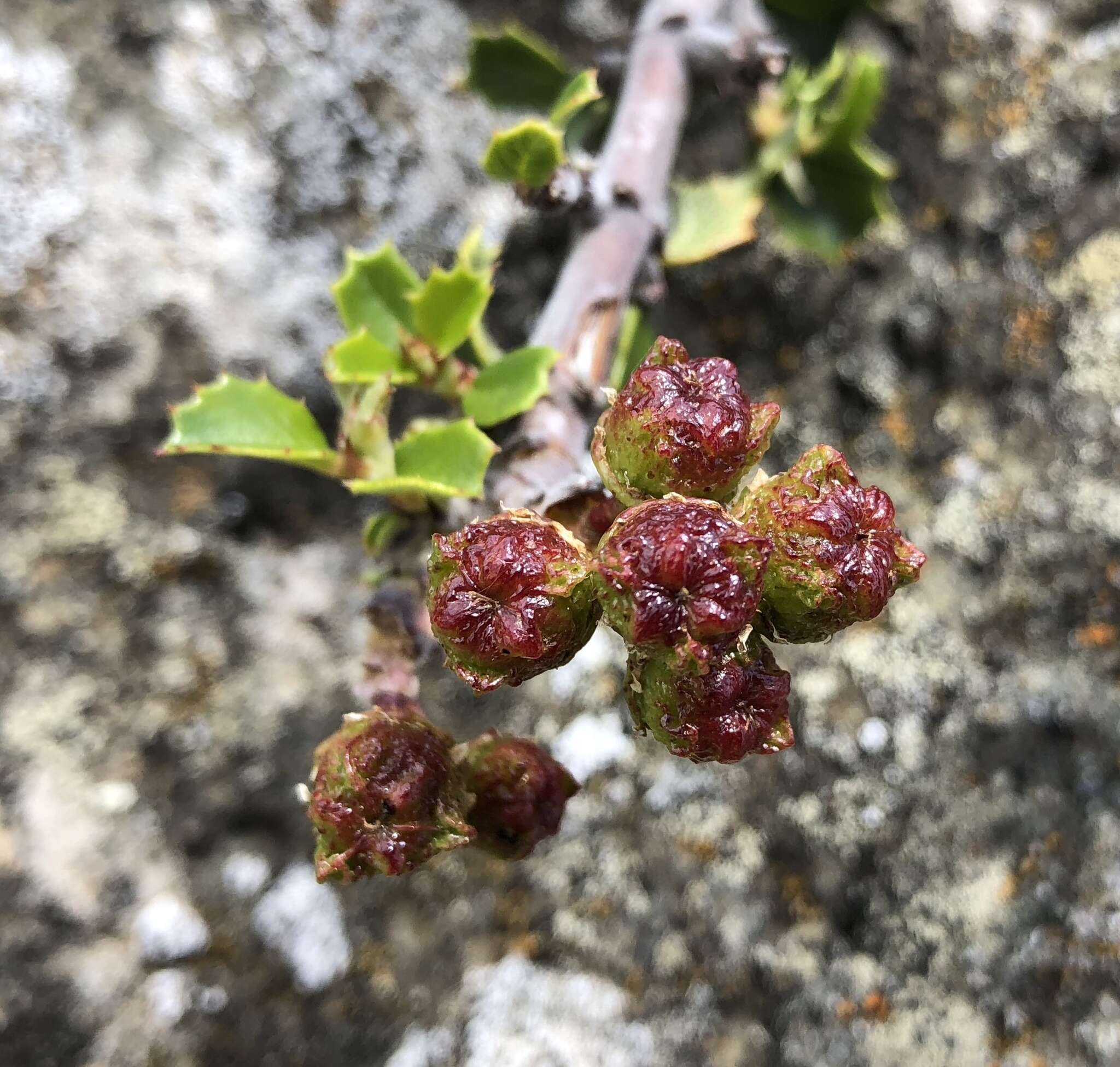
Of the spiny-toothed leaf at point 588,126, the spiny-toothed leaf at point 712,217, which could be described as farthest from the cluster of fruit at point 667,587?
the spiny-toothed leaf at point 588,126

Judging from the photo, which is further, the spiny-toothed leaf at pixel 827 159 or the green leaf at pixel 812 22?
the green leaf at pixel 812 22

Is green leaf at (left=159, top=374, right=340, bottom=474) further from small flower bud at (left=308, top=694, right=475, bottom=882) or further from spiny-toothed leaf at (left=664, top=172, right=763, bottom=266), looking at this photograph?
spiny-toothed leaf at (left=664, top=172, right=763, bottom=266)

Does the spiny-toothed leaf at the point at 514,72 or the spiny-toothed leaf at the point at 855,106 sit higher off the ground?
the spiny-toothed leaf at the point at 855,106

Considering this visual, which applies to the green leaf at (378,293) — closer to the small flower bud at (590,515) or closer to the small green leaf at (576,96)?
the small green leaf at (576,96)

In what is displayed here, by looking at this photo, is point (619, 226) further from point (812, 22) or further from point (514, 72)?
point (812, 22)

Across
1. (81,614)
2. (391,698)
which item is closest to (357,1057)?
(391,698)

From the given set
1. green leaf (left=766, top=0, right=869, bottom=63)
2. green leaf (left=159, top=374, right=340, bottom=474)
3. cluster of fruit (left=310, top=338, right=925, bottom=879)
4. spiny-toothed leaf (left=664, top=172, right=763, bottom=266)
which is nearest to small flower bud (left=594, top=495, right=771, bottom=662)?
cluster of fruit (left=310, top=338, right=925, bottom=879)

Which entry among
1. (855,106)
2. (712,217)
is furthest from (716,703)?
(855,106)
